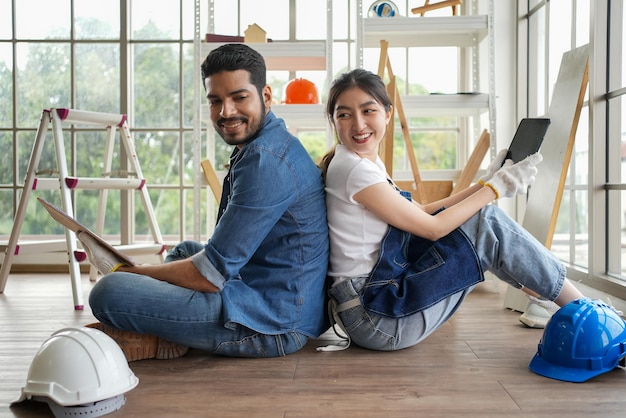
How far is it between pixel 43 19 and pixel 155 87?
882mm

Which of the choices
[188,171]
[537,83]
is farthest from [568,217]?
[188,171]

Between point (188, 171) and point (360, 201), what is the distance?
8.81ft

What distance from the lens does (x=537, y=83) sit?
3.77 m

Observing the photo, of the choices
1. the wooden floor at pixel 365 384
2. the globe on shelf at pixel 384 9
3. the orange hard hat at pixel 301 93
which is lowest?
the wooden floor at pixel 365 384

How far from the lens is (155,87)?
180 inches

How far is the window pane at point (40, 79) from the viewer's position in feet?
14.9

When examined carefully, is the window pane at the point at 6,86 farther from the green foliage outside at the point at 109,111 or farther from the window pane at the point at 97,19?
the window pane at the point at 97,19

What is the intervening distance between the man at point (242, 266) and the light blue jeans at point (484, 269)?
0.13 m

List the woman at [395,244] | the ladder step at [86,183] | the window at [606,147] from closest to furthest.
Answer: the woman at [395,244] < the window at [606,147] < the ladder step at [86,183]

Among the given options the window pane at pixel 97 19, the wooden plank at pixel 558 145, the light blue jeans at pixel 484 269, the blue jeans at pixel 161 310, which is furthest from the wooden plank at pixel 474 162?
the window pane at pixel 97 19

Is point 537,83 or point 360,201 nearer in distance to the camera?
point 360,201

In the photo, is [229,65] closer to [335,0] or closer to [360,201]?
[360,201]

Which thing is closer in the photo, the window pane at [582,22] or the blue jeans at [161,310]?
the blue jeans at [161,310]

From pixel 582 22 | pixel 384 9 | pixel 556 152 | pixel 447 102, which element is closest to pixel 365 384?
pixel 556 152
